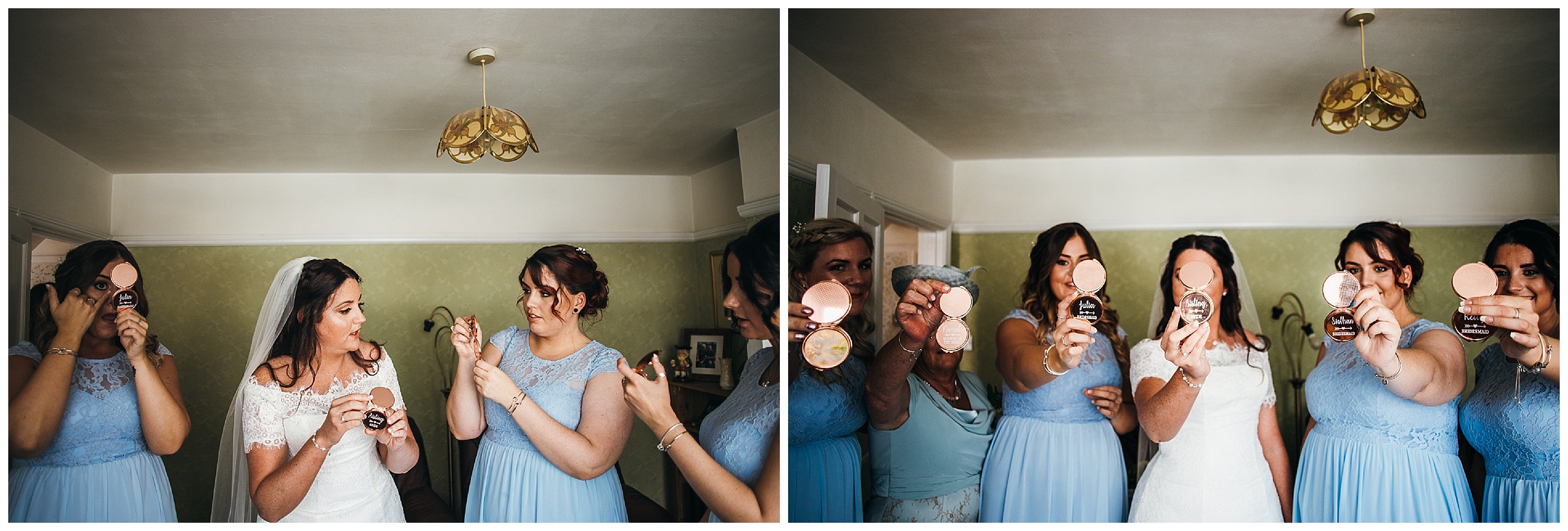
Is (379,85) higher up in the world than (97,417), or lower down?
higher up

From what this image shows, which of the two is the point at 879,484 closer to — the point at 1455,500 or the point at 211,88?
the point at 1455,500

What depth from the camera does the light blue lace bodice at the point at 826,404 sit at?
6.88 ft

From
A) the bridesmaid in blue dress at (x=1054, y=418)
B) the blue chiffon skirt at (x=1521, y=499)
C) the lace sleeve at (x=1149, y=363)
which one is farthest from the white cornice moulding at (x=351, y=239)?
the blue chiffon skirt at (x=1521, y=499)

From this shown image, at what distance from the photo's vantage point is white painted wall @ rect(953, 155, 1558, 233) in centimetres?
217

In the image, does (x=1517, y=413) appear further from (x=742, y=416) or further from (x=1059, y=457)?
(x=742, y=416)

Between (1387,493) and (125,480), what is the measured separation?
10.0 ft

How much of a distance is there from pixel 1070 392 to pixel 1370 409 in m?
0.71

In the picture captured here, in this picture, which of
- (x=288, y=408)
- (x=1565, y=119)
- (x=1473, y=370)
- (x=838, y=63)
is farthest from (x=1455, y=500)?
(x=288, y=408)

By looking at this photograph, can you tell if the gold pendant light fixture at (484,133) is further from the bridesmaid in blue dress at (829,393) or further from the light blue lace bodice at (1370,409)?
the light blue lace bodice at (1370,409)

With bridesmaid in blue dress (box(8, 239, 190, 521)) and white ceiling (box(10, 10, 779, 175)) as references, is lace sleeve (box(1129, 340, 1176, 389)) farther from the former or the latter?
bridesmaid in blue dress (box(8, 239, 190, 521))

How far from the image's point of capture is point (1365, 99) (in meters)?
2.06

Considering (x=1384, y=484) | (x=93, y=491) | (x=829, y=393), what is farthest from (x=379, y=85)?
(x=1384, y=484)

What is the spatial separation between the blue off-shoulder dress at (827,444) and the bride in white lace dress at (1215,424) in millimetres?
720

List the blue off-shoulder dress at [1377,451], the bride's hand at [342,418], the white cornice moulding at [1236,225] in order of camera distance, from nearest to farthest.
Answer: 1. the bride's hand at [342,418]
2. the blue off-shoulder dress at [1377,451]
3. the white cornice moulding at [1236,225]
